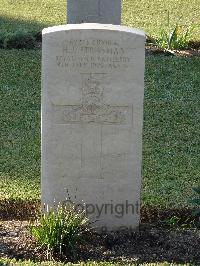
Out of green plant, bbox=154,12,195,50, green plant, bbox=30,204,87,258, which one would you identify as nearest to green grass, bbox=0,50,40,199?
green plant, bbox=30,204,87,258

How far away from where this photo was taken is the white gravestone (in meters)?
6.03

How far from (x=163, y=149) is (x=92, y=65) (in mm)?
2487

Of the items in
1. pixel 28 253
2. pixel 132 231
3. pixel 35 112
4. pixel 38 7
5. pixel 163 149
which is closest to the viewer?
pixel 28 253

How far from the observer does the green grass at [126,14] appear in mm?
13492

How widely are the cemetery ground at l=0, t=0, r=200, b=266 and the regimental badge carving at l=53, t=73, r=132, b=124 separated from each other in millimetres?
925

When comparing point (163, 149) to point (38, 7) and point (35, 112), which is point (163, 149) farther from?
point (38, 7)

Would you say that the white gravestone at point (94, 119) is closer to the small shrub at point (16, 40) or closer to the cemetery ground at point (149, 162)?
the cemetery ground at point (149, 162)

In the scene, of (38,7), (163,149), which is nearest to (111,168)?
(163,149)

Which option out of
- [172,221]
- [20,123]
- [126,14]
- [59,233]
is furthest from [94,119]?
[126,14]

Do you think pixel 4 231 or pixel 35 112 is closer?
pixel 4 231

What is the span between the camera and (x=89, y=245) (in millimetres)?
6090

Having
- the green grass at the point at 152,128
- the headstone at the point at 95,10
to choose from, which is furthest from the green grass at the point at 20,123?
the headstone at the point at 95,10

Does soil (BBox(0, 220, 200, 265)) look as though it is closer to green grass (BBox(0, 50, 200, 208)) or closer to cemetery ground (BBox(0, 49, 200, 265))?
cemetery ground (BBox(0, 49, 200, 265))

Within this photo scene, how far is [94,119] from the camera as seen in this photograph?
6.18 metres
